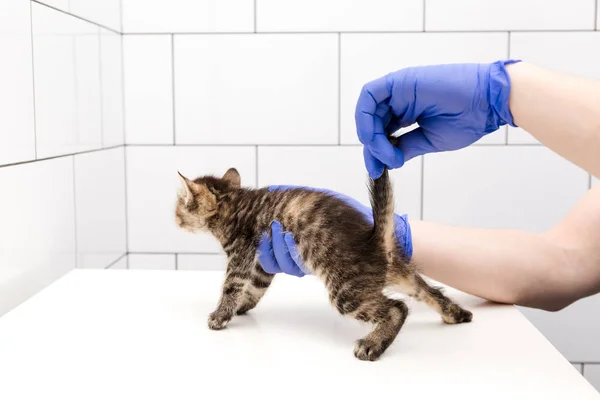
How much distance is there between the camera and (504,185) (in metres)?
2.12

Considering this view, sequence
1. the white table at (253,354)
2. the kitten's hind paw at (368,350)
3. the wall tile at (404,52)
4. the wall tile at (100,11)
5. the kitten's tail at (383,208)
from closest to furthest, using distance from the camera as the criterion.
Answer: the white table at (253,354) → the kitten's hind paw at (368,350) → the kitten's tail at (383,208) → the wall tile at (100,11) → the wall tile at (404,52)

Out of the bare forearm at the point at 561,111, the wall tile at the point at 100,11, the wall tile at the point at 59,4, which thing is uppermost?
the wall tile at the point at 100,11

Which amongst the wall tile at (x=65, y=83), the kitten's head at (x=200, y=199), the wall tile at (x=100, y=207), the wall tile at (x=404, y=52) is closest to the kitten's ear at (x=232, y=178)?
the kitten's head at (x=200, y=199)

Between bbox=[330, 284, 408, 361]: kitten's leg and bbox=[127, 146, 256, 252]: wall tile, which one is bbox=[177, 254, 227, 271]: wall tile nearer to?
bbox=[127, 146, 256, 252]: wall tile

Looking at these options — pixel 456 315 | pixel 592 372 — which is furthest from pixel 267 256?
pixel 592 372

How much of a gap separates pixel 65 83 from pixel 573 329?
1.66 meters

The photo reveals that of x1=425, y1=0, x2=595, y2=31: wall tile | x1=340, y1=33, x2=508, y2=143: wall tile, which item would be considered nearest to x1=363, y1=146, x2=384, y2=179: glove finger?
x1=340, y1=33, x2=508, y2=143: wall tile

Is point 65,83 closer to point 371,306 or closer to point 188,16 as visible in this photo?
point 188,16

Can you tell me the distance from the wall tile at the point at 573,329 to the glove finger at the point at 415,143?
0.97m

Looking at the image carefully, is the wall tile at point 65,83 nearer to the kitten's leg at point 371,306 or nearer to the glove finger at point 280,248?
the glove finger at point 280,248

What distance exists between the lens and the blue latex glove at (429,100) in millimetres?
1289

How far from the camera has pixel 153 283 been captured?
5.00 feet

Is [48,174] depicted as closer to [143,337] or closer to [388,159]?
[143,337]

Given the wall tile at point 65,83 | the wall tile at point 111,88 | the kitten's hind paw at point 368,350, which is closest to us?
the kitten's hind paw at point 368,350
